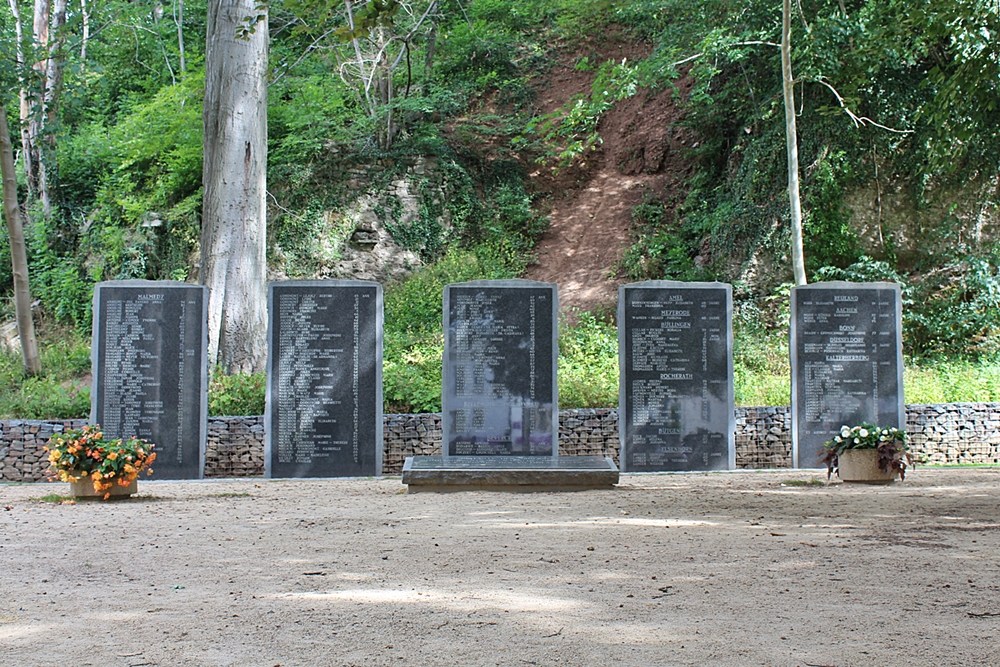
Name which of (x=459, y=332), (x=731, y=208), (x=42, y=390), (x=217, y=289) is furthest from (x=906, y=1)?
(x=42, y=390)

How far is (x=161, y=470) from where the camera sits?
38.4 feet

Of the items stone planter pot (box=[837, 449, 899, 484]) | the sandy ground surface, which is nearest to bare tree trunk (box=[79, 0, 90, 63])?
the sandy ground surface

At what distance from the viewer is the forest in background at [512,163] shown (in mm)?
17750

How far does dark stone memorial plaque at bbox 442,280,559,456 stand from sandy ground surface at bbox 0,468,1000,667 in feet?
8.65

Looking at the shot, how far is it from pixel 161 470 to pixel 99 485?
8.06 ft

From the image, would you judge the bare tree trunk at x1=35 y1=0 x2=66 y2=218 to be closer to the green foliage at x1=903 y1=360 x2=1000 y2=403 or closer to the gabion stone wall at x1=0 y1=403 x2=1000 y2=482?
the gabion stone wall at x1=0 y1=403 x2=1000 y2=482

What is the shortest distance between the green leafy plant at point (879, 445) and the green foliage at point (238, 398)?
6891 millimetres

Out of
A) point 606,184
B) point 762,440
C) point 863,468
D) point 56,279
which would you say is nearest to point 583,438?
point 762,440

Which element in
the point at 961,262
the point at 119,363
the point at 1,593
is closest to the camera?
the point at 1,593

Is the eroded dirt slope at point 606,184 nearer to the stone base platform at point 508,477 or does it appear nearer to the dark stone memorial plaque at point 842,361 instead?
the dark stone memorial plaque at point 842,361

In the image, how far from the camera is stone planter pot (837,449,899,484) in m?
10.2

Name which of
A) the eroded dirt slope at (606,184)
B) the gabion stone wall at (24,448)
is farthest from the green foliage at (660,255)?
the gabion stone wall at (24,448)

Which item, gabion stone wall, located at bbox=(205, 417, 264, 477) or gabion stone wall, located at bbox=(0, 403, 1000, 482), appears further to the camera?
gabion stone wall, located at bbox=(205, 417, 264, 477)

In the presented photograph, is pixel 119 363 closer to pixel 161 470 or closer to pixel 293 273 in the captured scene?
pixel 161 470
